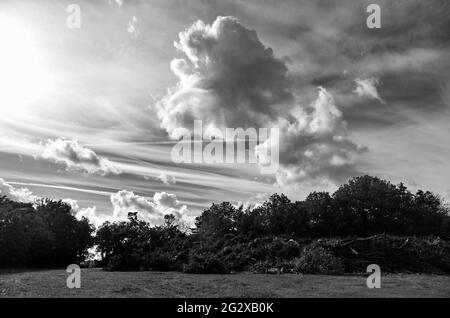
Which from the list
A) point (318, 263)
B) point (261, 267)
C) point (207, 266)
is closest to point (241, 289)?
point (318, 263)

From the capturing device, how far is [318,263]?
23.6m

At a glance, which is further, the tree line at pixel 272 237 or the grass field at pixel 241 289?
the tree line at pixel 272 237

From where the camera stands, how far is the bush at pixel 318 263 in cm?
2320

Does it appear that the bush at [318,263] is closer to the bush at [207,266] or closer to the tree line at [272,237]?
the tree line at [272,237]

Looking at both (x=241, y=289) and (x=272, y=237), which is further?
(x=272, y=237)

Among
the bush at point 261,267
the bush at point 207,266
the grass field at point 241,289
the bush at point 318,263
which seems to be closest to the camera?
the grass field at point 241,289

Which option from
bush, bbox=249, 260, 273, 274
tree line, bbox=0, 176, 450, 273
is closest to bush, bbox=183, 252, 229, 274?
tree line, bbox=0, 176, 450, 273

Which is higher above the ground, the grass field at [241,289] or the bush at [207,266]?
Result: the grass field at [241,289]

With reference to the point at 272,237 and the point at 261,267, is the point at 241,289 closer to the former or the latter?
the point at 261,267

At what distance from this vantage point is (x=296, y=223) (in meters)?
37.1

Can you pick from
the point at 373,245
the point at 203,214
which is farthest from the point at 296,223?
the point at 373,245

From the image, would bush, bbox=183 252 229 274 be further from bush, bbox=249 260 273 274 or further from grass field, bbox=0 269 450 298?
grass field, bbox=0 269 450 298

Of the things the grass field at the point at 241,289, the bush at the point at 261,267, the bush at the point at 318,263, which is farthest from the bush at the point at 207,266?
the grass field at the point at 241,289
